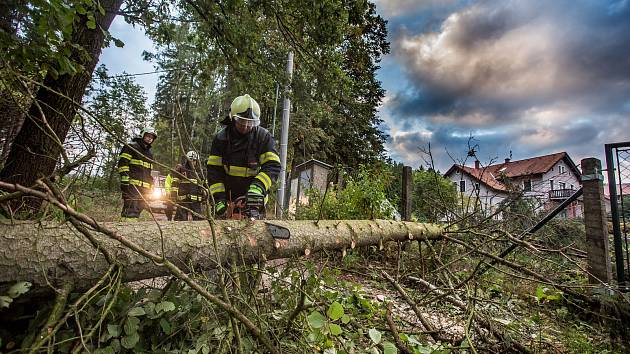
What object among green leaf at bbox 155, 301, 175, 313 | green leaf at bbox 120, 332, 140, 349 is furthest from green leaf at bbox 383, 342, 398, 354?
green leaf at bbox 120, 332, 140, 349

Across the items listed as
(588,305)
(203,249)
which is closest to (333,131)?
(588,305)

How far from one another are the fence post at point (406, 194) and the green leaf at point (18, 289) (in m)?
4.58

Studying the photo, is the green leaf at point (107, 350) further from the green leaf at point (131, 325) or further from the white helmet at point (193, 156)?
the white helmet at point (193, 156)

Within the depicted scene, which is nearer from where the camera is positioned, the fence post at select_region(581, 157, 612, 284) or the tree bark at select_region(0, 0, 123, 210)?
the tree bark at select_region(0, 0, 123, 210)

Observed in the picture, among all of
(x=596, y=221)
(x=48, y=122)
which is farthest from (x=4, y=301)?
(x=596, y=221)

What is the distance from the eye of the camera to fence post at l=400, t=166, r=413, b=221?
4.86m

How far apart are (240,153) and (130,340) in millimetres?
2339

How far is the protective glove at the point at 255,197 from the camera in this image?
2820mm

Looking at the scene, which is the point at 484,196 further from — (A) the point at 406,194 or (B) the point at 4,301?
(B) the point at 4,301

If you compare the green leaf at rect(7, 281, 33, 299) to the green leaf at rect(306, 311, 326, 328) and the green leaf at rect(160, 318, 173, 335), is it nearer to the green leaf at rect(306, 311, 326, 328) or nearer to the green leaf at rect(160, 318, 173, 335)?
the green leaf at rect(160, 318, 173, 335)

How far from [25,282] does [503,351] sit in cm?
279

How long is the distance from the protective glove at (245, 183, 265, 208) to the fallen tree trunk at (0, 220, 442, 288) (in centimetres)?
65

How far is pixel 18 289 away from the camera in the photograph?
105 cm

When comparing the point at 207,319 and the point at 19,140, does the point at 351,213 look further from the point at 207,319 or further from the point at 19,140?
the point at 19,140
